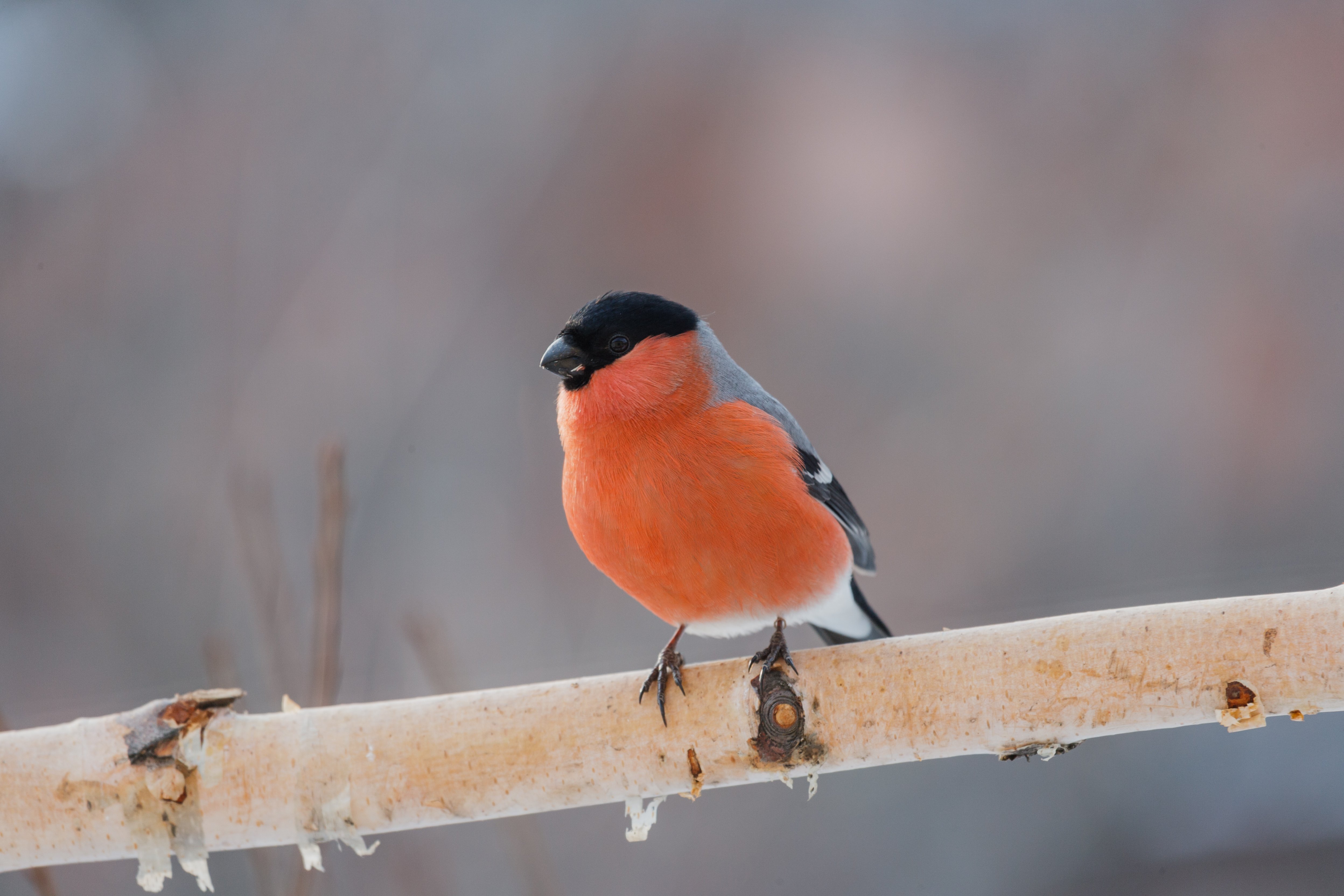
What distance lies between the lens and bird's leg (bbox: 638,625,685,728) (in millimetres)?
985

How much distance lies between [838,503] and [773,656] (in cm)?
36

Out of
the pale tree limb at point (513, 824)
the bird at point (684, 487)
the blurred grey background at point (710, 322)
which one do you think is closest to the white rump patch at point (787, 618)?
the bird at point (684, 487)

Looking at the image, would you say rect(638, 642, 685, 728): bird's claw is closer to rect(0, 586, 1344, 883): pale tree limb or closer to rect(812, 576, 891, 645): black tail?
rect(0, 586, 1344, 883): pale tree limb

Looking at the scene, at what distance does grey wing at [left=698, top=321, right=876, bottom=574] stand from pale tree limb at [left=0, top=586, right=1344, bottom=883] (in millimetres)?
333

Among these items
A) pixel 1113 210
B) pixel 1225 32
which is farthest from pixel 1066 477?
pixel 1225 32

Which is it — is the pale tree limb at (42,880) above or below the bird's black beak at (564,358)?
below

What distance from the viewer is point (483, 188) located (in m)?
2.55

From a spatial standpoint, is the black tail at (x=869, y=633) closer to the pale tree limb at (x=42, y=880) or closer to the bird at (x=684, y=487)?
the bird at (x=684, y=487)

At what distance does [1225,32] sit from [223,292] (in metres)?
2.57

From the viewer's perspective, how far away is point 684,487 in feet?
3.65

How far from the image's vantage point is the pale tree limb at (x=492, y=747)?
917mm

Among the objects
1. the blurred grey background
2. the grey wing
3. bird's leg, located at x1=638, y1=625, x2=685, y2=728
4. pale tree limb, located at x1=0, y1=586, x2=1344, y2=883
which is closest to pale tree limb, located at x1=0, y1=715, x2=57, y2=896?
pale tree limb, located at x1=0, y1=586, x2=1344, y2=883

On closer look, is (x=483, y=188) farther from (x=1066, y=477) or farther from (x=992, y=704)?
(x=992, y=704)

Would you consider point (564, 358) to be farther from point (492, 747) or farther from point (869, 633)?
point (869, 633)
